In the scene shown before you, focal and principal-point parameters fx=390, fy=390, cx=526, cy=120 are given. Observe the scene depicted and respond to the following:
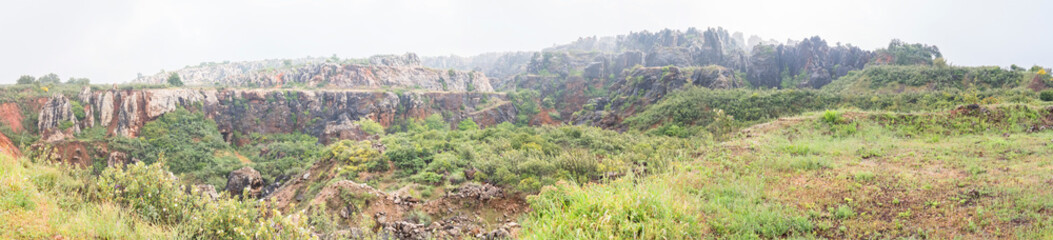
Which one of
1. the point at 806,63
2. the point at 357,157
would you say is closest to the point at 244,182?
the point at 357,157

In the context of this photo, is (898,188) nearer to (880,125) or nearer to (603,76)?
(880,125)

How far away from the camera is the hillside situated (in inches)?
170

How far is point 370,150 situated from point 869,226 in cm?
1684

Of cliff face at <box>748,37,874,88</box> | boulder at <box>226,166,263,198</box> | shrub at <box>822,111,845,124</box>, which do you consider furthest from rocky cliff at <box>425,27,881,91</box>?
boulder at <box>226,166,263,198</box>

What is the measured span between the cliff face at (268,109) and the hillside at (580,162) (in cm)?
17

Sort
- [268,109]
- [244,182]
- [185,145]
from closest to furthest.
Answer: [244,182], [185,145], [268,109]

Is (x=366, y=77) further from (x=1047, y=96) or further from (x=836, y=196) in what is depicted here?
(x=1047, y=96)

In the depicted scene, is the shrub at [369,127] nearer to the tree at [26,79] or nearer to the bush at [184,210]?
the tree at [26,79]

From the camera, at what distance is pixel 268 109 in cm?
3894

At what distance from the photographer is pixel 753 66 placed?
48.2m

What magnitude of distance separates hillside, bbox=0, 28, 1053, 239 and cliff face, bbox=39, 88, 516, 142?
6.6 inches

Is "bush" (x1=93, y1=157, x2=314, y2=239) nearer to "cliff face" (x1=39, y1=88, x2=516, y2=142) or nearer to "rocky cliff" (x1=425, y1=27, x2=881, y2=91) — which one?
"cliff face" (x1=39, y1=88, x2=516, y2=142)

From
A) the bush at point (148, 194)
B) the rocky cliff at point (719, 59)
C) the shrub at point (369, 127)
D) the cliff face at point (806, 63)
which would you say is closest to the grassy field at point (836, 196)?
the bush at point (148, 194)

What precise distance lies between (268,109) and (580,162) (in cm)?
3882
